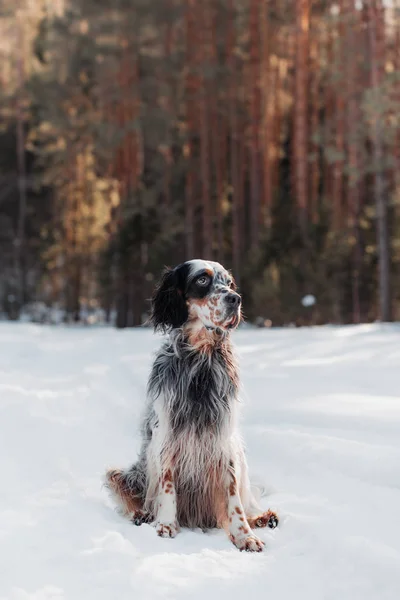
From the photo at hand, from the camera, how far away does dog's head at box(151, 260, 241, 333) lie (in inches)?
172

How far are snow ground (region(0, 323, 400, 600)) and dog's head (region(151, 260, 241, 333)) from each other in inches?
49.5

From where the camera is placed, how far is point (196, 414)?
14.5 ft

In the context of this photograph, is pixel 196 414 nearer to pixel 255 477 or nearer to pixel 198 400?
pixel 198 400

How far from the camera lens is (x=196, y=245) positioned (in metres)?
30.0

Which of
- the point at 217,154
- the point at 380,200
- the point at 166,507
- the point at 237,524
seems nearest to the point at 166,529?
the point at 166,507

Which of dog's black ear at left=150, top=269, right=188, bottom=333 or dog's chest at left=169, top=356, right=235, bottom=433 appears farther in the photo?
dog's black ear at left=150, top=269, right=188, bottom=333

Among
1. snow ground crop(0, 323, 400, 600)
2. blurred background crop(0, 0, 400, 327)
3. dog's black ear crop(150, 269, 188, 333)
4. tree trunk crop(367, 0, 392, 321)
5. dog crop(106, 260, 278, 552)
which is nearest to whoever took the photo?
snow ground crop(0, 323, 400, 600)

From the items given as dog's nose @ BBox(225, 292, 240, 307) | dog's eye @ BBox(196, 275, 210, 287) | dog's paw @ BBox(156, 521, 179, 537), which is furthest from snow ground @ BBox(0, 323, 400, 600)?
dog's eye @ BBox(196, 275, 210, 287)

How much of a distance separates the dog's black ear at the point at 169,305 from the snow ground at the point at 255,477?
1.24m

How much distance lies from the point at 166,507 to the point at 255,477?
1.23 meters

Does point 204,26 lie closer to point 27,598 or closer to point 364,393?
point 364,393

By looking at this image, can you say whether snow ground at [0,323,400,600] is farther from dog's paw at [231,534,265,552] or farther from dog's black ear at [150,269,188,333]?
dog's black ear at [150,269,188,333]

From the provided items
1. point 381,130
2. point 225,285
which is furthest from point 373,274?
point 225,285

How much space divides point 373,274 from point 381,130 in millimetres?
4707
